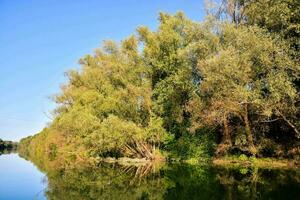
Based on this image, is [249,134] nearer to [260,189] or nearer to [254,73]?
[254,73]

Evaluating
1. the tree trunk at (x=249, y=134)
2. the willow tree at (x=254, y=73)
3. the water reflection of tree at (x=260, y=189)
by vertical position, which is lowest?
the water reflection of tree at (x=260, y=189)

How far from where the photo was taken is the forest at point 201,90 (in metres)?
28.7

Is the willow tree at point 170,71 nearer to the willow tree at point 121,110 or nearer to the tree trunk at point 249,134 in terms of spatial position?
the willow tree at point 121,110

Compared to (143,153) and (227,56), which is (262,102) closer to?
(227,56)

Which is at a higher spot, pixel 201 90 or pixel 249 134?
pixel 201 90

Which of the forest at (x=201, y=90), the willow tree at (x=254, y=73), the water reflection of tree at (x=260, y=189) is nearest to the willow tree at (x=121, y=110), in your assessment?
the forest at (x=201, y=90)

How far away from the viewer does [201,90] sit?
36.9 m

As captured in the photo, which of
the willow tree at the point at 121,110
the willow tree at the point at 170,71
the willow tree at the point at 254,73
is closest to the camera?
the willow tree at the point at 254,73

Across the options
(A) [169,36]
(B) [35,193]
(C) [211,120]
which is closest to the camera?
(B) [35,193]

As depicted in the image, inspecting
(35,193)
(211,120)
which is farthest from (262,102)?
(35,193)

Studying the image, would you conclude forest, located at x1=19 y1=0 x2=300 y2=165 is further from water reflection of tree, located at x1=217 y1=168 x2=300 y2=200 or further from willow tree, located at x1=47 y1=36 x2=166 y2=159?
water reflection of tree, located at x1=217 y1=168 x2=300 y2=200

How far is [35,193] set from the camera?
20.8 metres

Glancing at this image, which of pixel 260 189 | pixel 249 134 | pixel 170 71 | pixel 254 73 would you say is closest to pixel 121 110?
pixel 170 71

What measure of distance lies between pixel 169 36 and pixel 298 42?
18051mm
